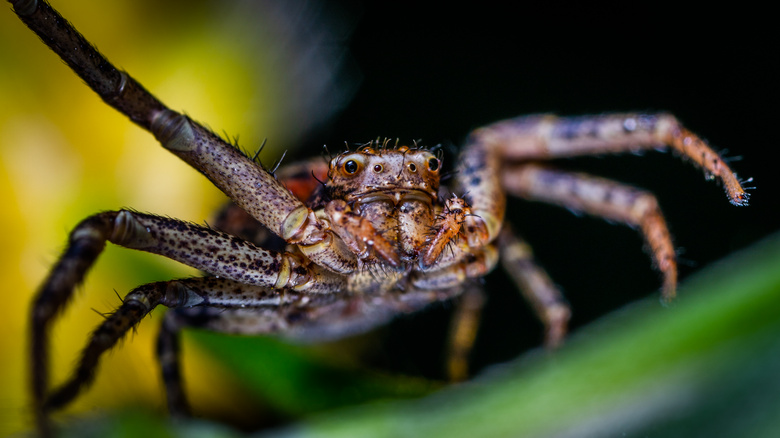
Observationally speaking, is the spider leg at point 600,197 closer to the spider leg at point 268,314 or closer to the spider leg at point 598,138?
the spider leg at point 598,138

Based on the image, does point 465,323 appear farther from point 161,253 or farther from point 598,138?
point 161,253

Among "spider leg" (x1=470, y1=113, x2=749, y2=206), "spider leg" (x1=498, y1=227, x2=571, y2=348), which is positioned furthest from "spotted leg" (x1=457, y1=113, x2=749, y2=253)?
"spider leg" (x1=498, y1=227, x2=571, y2=348)

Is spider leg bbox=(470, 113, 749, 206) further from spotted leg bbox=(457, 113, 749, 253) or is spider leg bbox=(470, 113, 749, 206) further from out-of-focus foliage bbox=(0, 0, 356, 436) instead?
out-of-focus foliage bbox=(0, 0, 356, 436)

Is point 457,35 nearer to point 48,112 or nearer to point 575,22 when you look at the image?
point 575,22

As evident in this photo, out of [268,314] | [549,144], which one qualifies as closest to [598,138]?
[549,144]

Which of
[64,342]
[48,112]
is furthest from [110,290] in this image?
[48,112]
